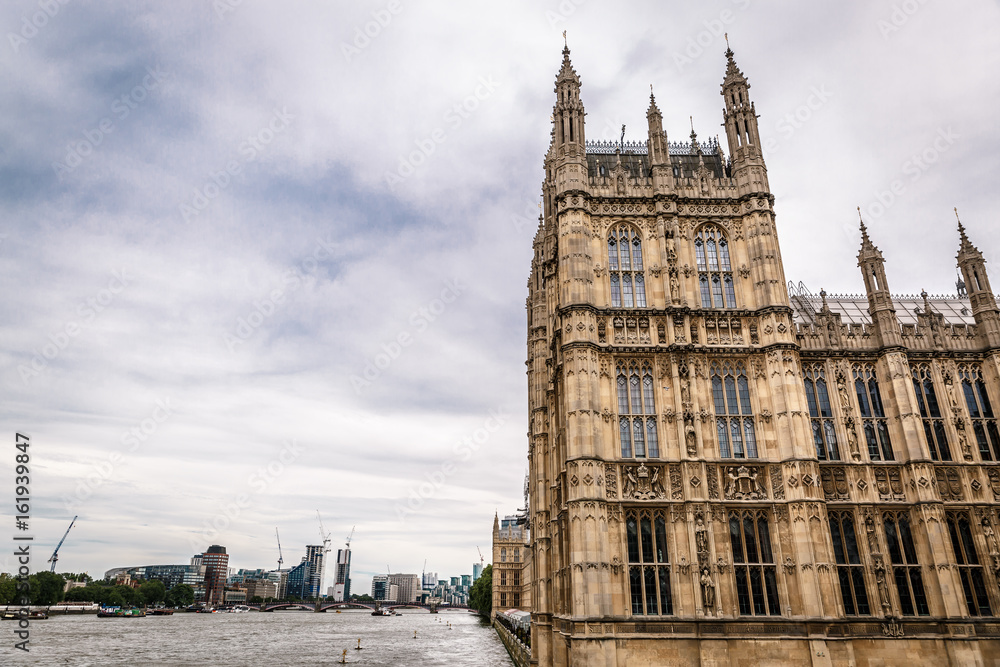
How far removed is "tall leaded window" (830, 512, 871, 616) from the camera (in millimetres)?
27766

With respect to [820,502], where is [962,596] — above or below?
below

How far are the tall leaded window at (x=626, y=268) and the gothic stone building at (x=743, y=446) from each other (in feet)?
0.41

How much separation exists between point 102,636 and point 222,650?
28.6 m

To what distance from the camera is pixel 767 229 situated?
110 ft

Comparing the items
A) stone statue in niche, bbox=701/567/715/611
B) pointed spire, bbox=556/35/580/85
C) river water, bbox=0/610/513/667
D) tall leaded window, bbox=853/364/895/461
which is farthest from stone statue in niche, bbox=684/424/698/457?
river water, bbox=0/610/513/667

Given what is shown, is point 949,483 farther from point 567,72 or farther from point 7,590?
point 7,590

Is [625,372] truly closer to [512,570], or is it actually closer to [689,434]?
[689,434]

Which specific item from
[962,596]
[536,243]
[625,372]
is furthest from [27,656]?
[962,596]

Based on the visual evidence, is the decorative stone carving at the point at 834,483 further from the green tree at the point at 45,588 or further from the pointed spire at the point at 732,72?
the green tree at the point at 45,588

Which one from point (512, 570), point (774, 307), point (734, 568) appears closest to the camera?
point (734, 568)

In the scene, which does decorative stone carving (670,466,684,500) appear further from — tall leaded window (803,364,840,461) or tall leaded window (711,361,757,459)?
tall leaded window (803,364,840,461)

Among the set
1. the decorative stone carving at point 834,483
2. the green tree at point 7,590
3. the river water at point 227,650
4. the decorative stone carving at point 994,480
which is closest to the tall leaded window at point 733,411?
the decorative stone carving at point 834,483

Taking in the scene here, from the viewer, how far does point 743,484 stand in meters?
28.8

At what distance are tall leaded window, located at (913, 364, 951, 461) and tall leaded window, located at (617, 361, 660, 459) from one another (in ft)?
46.8
